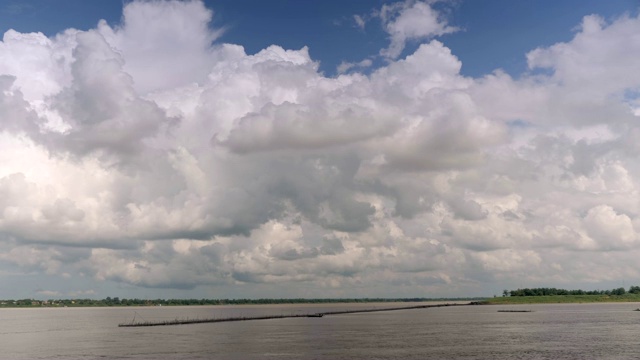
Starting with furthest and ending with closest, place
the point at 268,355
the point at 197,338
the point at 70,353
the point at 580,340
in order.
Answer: the point at 197,338, the point at 580,340, the point at 70,353, the point at 268,355

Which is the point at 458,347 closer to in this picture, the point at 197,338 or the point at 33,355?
the point at 197,338

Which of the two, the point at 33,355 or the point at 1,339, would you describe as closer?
the point at 33,355

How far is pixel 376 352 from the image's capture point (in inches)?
3479

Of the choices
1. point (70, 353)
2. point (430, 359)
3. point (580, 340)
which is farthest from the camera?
point (580, 340)

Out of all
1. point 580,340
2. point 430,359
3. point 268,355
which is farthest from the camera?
point 580,340

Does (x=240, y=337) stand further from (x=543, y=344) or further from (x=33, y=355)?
(x=543, y=344)

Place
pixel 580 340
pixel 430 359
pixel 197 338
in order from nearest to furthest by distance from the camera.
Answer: pixel 430 359 → pixel 580 340 → pixel 197 338

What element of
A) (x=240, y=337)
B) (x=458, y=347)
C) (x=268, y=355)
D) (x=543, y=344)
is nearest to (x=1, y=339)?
(x=240, y=337)

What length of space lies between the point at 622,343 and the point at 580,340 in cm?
773

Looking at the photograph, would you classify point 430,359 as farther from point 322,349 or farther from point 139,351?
point 139,351

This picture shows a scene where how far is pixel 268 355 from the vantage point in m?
85.9

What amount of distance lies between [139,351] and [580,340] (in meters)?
71.5

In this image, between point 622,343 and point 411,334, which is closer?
point 622,343

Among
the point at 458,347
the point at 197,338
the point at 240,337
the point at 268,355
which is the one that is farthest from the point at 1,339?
the point at 458,347
